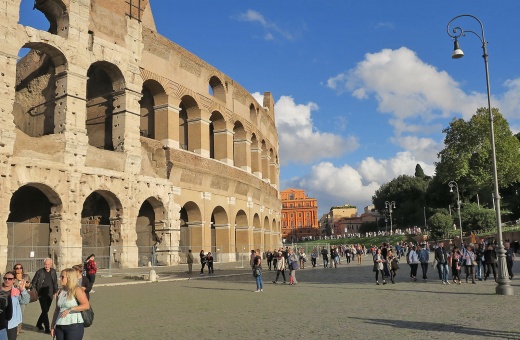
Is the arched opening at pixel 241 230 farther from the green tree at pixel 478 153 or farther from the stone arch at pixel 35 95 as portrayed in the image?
the green tree at pixel 478 153

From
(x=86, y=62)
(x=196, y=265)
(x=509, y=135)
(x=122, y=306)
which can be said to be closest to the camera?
(x=122, y=306)

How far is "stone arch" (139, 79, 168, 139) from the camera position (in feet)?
87.5


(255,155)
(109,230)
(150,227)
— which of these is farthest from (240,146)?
(109,230)

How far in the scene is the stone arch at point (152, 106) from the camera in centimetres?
2667

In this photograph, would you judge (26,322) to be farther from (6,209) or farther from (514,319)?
(6,209)

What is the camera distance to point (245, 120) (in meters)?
35.0

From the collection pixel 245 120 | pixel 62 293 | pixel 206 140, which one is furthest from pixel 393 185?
pixel 62 293

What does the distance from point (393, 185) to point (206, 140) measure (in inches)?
2382

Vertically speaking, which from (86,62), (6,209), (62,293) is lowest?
(62,293)

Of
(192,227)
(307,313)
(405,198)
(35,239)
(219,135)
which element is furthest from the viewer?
(405,198)

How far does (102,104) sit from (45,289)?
1840cm

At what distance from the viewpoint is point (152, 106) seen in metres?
28.2

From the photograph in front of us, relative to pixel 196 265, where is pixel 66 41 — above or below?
above

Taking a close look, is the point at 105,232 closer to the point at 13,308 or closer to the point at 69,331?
the point at 13,308
